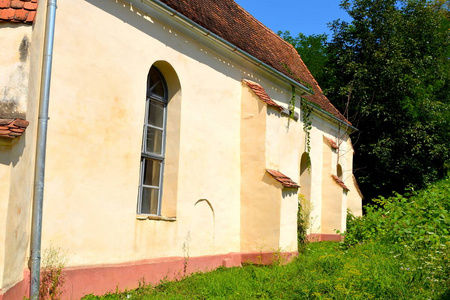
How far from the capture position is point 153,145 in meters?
9.22

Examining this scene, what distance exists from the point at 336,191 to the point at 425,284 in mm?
11841

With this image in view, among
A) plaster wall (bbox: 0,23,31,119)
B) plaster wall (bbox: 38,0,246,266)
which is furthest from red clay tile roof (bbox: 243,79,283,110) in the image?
plaster wall (bbox: 0,23,31,119)

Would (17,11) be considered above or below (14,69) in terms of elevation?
above

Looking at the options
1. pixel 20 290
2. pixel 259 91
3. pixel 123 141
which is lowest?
pixel 20 290

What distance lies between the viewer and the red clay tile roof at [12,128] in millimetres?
5218

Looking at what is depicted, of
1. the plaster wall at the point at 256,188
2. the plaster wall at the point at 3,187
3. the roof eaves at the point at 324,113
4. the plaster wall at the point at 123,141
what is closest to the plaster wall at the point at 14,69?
the plaster wall at the point at 3,187

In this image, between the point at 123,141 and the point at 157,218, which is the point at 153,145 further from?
the point at 157,218

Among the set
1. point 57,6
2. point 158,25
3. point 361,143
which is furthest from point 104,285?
point 361,143

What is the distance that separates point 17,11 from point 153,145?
13.0 ft

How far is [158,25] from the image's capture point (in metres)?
9.00

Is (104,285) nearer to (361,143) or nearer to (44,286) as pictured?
(44,286)

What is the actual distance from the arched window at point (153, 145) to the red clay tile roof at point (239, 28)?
167 cm

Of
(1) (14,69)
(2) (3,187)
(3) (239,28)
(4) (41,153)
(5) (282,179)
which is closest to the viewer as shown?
(2) (3,187)

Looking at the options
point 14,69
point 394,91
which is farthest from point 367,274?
point 394,91
